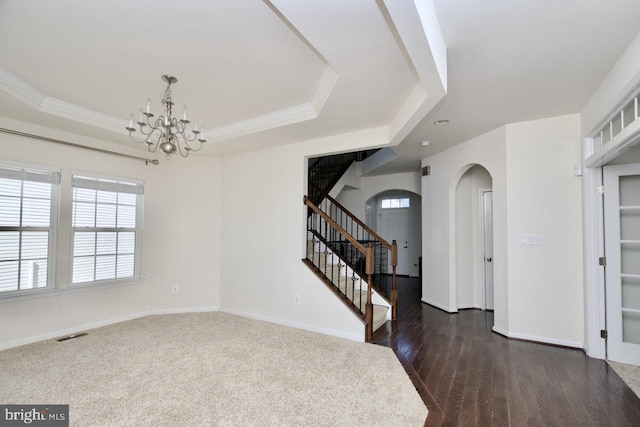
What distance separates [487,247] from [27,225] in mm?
6357

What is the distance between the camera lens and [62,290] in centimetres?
365

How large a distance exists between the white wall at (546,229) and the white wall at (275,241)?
1.80 meters

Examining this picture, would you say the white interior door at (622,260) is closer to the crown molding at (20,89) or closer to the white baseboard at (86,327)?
the white baseboard at (86,327)

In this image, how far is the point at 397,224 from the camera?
333 inches

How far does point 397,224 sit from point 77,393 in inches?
296

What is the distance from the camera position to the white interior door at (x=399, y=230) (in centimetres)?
827

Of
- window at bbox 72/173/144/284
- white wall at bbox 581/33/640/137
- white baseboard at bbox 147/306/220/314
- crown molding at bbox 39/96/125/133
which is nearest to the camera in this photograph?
white wall at bbox 581/33/640/137

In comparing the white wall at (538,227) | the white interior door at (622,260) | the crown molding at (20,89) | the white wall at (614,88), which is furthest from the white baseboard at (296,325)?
the crown molding at (20,89)

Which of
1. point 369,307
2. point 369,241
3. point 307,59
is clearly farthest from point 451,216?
point 307,59

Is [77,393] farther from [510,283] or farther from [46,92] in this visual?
[510,283]

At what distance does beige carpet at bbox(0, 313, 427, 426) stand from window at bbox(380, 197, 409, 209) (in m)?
5.62

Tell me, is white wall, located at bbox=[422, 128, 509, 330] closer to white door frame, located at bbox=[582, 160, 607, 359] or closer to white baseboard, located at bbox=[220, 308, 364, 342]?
white door frame, located at bbox=[582, 160, 607, 359]

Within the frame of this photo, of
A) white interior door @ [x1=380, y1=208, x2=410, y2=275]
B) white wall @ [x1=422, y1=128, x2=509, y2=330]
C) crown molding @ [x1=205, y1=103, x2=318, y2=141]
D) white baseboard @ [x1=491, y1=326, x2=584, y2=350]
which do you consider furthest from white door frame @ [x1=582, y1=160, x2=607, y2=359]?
white interior door @ [x1=380, y1=208, x2=410, y2=275]

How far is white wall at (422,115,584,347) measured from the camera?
3.33 m
